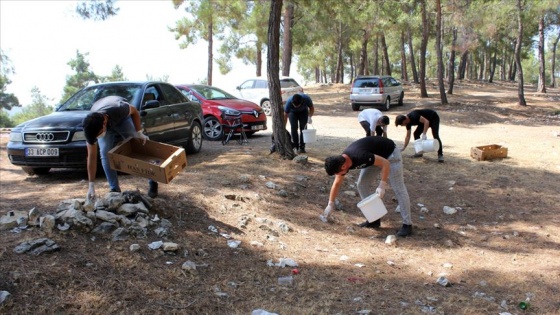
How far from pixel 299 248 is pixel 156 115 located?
Answer: 4428 millimetres

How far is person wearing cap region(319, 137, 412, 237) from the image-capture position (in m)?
5.16

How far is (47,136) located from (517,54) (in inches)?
833

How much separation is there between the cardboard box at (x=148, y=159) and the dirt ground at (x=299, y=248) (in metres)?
0.57

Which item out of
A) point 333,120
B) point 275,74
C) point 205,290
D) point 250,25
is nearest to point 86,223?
point 205,290

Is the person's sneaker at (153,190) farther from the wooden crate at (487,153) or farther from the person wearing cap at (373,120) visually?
the wooden crate at (487,153)

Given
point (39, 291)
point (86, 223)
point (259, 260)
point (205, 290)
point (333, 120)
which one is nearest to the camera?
point (39, 291)

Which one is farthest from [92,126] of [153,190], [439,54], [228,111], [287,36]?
[439,54]

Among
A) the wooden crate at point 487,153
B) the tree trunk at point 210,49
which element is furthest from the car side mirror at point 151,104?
the tree trunk at point 210,49

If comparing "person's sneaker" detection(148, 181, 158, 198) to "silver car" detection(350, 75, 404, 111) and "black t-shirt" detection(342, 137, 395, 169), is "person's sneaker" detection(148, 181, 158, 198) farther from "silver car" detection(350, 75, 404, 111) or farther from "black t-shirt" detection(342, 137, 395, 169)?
"silver car" detection(350, 75, 404, 111)

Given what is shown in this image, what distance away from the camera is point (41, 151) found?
280 inches

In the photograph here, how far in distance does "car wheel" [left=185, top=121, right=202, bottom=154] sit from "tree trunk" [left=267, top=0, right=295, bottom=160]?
1.91 meters

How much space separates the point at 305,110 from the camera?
9641mm

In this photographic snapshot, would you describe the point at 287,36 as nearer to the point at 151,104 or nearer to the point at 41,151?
the point at 151,104

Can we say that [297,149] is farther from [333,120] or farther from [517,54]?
[517,54]
